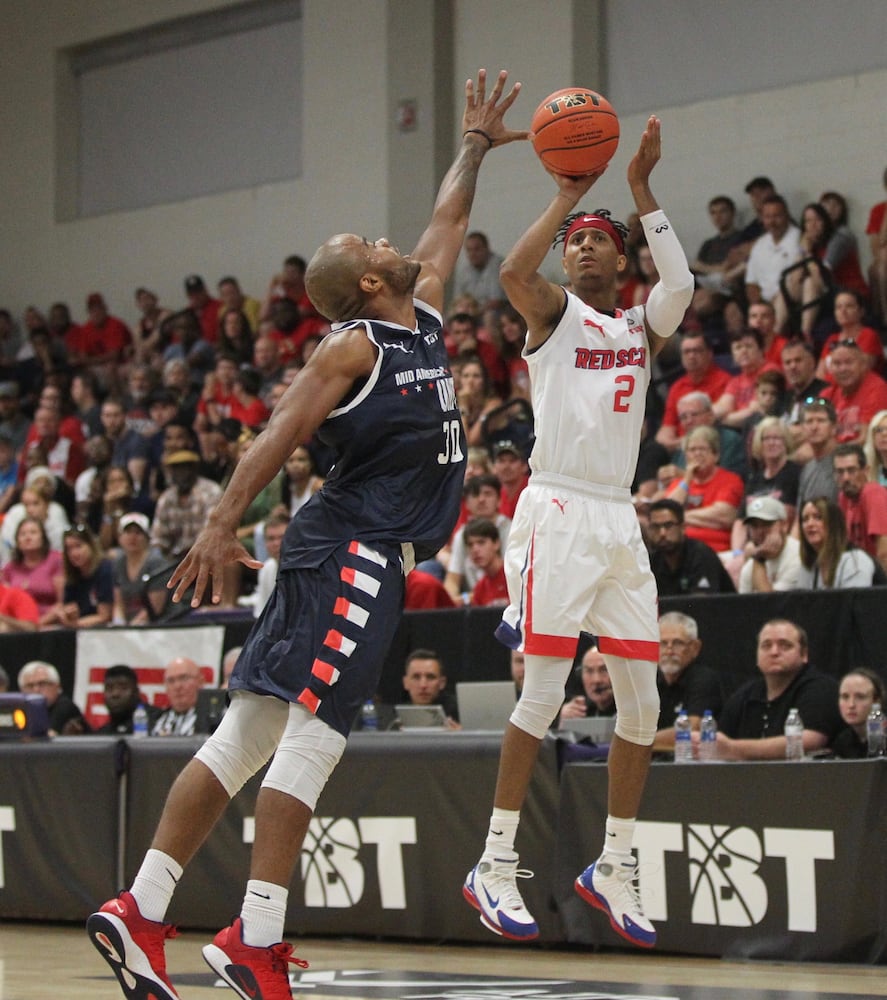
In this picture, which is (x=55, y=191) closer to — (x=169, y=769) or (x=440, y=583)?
(x=440, y=583)

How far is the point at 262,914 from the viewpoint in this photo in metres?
4.46

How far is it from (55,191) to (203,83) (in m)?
2.45

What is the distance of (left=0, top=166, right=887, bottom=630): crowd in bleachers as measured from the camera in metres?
9.55

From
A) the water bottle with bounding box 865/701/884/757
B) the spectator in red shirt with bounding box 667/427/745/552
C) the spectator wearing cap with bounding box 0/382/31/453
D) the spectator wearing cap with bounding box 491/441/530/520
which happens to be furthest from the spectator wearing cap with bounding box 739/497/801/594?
Answer: the spectator wearing cap with bounding box 0/382/31/453

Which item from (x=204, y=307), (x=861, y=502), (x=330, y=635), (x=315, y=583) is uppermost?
(x=204, y=307)

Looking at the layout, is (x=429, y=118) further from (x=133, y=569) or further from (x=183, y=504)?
(x=133, y=569)

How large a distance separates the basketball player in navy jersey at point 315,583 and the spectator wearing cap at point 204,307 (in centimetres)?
1280

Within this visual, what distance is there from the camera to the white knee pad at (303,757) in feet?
14.9

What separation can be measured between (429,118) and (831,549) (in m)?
8.70

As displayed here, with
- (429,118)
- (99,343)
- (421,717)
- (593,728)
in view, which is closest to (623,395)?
(593,728)

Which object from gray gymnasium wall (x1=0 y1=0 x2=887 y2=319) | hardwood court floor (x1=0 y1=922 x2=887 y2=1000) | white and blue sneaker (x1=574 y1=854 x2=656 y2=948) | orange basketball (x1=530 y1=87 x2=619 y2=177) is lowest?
hardwood court floor (x1=0 y1=922 x2=887 y2=1000)

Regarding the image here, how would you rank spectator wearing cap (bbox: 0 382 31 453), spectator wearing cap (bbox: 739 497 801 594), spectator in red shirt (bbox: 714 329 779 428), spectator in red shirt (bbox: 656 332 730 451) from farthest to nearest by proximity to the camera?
spectator wearing cap (bbox: 0 382 31 453), spectator in red shirt (bbox: 656 332 730 451), spectator in red shirt (bbox: 714 329 779 428), spectator wearing cap (bbox: 739 497 801 594)

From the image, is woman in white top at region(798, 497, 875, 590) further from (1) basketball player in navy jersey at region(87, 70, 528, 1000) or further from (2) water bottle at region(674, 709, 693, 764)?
(1) basketball player in navy jersey at region(87, 70, 528, 1000)

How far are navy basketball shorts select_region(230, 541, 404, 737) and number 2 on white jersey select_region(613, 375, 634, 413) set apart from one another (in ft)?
3.90
